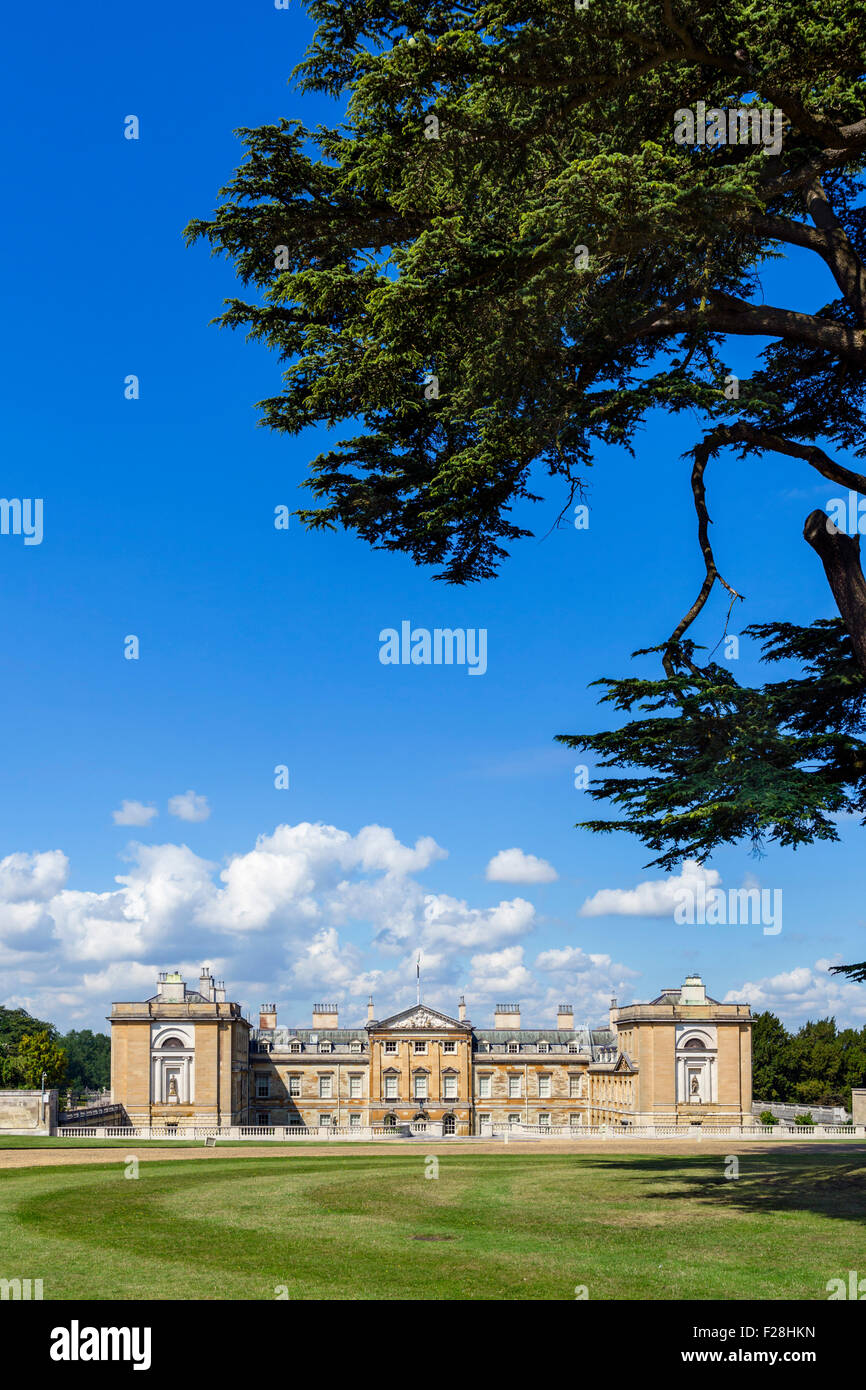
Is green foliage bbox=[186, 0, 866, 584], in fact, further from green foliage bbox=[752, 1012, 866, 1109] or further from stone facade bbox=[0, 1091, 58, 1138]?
green foliage bbox=[752, 1012, 866, 1109]

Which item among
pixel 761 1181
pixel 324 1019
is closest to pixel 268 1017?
pixel 324 1019

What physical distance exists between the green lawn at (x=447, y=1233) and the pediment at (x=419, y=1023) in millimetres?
61097

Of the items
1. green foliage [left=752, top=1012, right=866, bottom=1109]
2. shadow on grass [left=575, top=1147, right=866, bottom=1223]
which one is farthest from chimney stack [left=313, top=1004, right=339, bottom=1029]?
shadow on grass [left=575, top=1147, right=866, bottom=1223]

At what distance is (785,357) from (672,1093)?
62536 millimetres

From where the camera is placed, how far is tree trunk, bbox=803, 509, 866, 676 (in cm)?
1593

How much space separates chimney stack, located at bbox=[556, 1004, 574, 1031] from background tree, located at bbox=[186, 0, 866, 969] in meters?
75.8

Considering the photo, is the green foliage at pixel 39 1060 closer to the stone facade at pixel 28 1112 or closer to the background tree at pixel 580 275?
the stone facade at pixel 28 1112

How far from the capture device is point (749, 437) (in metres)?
16.5

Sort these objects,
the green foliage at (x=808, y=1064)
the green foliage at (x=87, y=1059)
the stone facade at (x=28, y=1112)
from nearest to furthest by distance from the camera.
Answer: the stone facade at (x=28, y=1112) → the green foliage at (x=808, y=1064) → the green foliage at (x=87, y=1059)

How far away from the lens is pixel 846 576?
16094 millimetres

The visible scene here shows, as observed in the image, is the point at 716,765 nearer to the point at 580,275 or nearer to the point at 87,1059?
the point at 580,275

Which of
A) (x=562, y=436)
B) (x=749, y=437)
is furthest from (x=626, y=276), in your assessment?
(x=749, y=437)

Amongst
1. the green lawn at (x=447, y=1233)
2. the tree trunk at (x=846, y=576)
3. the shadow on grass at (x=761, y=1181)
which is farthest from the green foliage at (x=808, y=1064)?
the tree trunk at (x=846, y=576)

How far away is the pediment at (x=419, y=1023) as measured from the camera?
273ft
